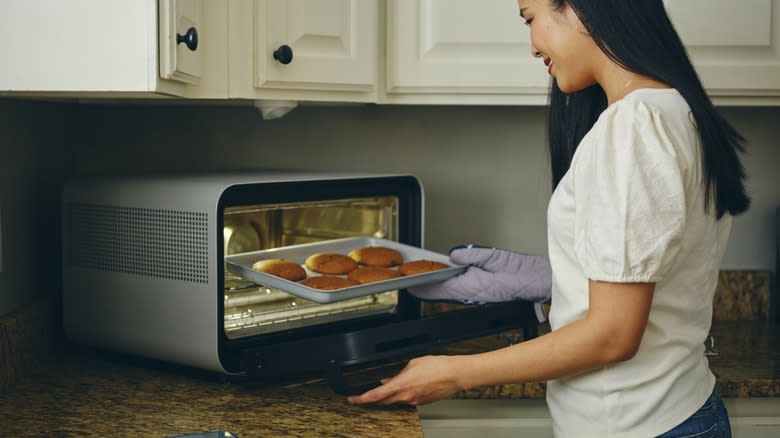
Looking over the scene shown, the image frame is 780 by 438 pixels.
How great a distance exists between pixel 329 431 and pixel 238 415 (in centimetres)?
15

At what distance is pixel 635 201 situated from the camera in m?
0.90

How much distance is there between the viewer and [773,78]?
160cm

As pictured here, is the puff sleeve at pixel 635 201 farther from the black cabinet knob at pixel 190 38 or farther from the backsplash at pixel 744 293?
the backsplash at pixel 744 293

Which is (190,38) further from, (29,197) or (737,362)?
(737,362)

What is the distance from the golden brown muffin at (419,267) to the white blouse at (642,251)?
0.37 metres

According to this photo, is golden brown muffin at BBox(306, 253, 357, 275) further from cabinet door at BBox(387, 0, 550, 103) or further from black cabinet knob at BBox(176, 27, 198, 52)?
black cabinet knob at BBox(176, 27, 198, 52)

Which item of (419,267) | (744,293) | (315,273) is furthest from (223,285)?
(744,293)

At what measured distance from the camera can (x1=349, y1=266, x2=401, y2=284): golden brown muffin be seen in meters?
1.39

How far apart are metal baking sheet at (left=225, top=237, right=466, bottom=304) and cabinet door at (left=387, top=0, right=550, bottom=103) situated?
0.96 ft

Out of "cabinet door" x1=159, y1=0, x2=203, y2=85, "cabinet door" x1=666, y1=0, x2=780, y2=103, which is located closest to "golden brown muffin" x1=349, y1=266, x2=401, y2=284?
"cabinet door" x1=159, y1=0, x2=203, y2=85

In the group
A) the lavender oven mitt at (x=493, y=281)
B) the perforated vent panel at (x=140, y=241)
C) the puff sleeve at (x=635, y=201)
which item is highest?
the puff sleeve at (x=635, y=201)

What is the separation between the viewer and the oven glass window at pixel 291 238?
1424 millimetres

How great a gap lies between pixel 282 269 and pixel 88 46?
488 mm

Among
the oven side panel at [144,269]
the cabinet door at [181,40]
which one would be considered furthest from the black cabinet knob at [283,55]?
the oven side panel at [144,269]
